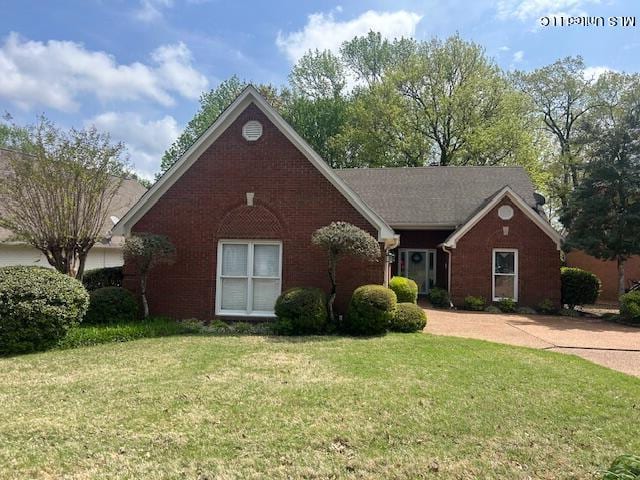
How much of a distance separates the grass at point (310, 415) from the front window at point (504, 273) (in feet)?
29.4

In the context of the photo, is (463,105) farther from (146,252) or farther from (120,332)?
(120,332)

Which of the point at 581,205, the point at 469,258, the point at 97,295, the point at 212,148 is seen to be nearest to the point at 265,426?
the point at 97,295

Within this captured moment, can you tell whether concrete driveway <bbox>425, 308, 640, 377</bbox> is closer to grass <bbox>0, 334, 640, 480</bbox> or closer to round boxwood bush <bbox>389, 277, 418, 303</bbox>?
round boxwood bush <bbox>389, 277, 418, 303</bbox>

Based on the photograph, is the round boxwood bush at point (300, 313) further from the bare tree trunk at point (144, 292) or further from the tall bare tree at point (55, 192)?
the tall bare tree at point (55, 192)

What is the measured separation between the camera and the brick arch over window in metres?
12.3

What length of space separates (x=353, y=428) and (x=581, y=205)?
16.1m

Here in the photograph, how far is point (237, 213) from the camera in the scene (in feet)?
40.8

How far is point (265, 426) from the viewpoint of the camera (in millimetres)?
5035

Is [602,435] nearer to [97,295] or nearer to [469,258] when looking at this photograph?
[97,295]

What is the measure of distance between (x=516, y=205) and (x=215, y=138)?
11.8 meters

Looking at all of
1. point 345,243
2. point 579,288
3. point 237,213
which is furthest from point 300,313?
point 579,288

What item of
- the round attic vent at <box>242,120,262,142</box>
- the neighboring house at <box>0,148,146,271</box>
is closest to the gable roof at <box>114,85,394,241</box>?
the round attic vent at <box>242,120,262,142</box>

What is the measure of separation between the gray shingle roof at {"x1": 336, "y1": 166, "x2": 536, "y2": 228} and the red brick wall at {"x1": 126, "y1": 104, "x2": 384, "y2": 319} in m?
8.26

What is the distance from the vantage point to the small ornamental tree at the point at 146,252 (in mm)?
10945
